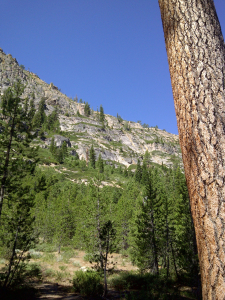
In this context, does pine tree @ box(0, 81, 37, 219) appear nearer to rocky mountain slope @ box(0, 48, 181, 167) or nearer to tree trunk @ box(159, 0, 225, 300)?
tree trunk @ box(159, 0, 225, 300)

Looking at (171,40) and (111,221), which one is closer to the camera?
(171,40)

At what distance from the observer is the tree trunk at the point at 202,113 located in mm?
1434

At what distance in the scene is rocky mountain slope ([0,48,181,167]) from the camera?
11519 centimetres

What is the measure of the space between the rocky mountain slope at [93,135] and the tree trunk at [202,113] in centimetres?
9872

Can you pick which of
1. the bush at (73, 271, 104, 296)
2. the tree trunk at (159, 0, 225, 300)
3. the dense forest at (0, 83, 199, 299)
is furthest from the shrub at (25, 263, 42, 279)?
the tree trunk at (159, 0, 225, 300)

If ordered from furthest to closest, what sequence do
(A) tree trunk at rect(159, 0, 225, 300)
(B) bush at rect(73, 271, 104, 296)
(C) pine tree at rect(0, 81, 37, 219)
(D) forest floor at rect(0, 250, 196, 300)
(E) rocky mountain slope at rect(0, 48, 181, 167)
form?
(E) rocky mountain slope at rect(0, 48, 181, 167), (B) bush at rect(73, 271, 104, 296), (D) forest floor at rect(0, 250, 196, 300), (C) pine tree at rect(0, 81, 37, 219), (A) tree trunk at rect(159, 0, 225, 300)

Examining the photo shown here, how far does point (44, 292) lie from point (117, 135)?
143 meters

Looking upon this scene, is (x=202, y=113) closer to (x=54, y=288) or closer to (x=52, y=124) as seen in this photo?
(x=54, y=288)

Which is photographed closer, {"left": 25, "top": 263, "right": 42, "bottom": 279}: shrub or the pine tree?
the pine tree

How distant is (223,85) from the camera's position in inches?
68.2

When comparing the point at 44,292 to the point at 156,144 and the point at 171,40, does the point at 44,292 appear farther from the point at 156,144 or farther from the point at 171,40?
the point at 156,144

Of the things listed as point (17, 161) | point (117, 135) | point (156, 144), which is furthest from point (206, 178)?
point (156, 144)

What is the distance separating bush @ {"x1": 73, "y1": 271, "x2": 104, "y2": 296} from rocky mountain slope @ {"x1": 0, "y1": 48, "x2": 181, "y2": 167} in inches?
3540

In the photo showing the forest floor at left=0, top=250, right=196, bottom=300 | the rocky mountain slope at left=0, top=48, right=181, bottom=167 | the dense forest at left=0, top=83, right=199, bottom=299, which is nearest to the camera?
the forest floor at left=0, top=250, right=196, bottom=300
